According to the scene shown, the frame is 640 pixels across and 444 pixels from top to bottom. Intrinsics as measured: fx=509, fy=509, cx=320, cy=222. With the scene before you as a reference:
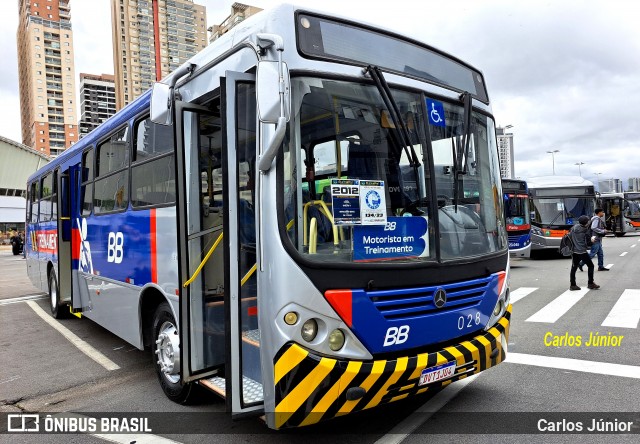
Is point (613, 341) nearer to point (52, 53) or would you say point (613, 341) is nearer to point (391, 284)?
point (391, 284)

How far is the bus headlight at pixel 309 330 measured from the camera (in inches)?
126

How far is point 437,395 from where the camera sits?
15.2ft

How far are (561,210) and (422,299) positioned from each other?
16963 mm

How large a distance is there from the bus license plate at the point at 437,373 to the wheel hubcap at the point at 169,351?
7.13ft

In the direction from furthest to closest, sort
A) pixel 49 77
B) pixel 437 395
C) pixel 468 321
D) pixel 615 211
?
pixel 49 77, pixel 615 211, pixel 437 395, pixel 468 321

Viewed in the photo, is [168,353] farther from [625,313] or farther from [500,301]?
[625,313]

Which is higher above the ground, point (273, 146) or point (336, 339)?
point (273, 146)

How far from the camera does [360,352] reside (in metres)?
3.32

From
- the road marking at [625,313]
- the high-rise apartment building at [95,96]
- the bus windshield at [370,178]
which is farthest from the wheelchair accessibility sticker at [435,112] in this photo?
the high-rise apartment building at [95,96]

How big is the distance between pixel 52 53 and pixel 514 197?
417ft

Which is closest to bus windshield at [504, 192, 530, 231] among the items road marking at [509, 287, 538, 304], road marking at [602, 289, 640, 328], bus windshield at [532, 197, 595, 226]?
bus windshield at [532, 197, 595, 226]

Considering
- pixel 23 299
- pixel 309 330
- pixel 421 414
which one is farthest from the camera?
pixel 23 299

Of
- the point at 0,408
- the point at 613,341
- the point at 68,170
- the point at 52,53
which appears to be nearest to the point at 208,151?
the point at 0,408

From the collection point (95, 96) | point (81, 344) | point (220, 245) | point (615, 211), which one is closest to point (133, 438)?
point (220, 245)
